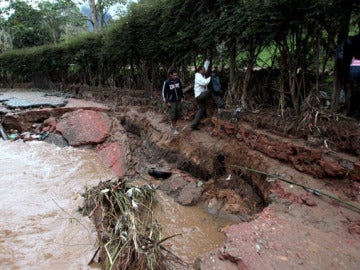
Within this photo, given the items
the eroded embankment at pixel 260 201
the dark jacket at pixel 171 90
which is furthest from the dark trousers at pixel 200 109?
the dark jacket at pixel 171 90

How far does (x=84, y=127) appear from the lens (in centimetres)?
794

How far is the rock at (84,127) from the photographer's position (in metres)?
7.61

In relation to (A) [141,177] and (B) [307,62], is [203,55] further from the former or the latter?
(A) [141,177]

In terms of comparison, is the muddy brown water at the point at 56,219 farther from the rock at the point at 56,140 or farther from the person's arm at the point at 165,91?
the person's arm at the point at 165,91

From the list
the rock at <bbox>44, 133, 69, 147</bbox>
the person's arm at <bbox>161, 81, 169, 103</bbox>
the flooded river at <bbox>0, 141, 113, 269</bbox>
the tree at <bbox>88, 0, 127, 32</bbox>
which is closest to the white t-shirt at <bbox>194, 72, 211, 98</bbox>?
the person's arm at <bbox>161, 81, 169, 103</bbox>

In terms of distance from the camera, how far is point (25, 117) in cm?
850

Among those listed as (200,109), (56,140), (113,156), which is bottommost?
(113,156)

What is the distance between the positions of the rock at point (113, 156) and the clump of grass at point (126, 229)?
61.1 inches

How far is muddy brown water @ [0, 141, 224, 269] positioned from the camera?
357 centimetres

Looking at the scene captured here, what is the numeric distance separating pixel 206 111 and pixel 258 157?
207 cm

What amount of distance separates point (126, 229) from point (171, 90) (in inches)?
153

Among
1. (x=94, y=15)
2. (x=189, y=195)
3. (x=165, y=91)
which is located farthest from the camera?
(x=94, y=15)

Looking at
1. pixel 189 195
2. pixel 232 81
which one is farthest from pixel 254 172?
pixel 232 81

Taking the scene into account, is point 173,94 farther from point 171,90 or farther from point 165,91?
point 165,91
